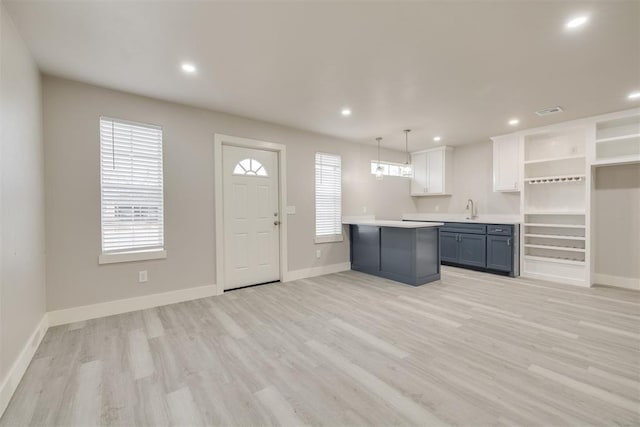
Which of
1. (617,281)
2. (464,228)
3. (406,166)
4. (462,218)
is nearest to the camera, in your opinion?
(617,281)

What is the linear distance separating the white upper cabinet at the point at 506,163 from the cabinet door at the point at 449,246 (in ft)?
3.85

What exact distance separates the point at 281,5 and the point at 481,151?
17.4ft

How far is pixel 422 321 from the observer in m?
3.02

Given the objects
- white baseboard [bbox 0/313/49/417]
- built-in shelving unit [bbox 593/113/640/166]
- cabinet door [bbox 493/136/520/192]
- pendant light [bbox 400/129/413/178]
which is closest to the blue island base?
pendant light [bbox 400/129/413/178]

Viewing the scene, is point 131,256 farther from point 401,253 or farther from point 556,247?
point 556,247

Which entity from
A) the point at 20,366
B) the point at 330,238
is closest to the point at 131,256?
the point at 20,366

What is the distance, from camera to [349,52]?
2.52m

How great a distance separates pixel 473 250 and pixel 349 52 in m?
4.36

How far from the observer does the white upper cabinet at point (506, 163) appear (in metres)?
5.09

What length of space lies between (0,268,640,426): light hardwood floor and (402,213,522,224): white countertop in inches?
72.8

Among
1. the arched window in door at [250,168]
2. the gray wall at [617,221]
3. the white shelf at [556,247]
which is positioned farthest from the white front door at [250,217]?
the gray wall at [617,221]

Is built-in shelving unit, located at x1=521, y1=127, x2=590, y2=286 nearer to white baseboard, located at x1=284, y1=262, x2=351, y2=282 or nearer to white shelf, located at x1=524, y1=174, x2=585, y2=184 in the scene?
white shelf, located at x1=524, y1=174, x2=585, y2=184

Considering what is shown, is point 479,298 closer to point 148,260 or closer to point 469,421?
point 469,421

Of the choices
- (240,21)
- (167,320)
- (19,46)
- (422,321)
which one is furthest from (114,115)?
(422,321)
